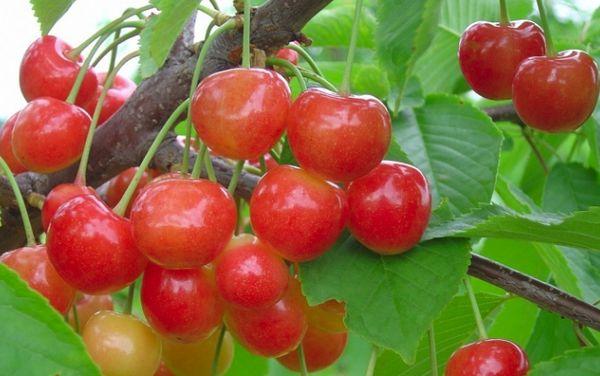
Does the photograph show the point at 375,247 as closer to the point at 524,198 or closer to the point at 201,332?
the point at 201,332

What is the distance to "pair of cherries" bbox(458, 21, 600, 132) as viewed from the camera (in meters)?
1.38

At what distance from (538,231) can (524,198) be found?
0.90m

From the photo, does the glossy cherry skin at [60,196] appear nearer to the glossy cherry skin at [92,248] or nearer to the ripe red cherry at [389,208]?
the glossy cherry skin at [92,248]

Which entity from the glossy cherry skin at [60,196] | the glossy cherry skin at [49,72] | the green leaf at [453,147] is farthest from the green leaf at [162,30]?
the green leaf at [453,147]

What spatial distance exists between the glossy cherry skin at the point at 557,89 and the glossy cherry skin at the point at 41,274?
697 mm

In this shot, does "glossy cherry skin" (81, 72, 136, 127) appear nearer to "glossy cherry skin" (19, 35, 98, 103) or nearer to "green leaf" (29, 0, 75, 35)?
"glossy cherry skin" (19, 35, 98, 103)

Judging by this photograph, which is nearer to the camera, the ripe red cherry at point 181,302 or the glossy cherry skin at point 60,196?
the ripe red cherry at point 181,302

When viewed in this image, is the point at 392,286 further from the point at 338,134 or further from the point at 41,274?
the point at 41,274

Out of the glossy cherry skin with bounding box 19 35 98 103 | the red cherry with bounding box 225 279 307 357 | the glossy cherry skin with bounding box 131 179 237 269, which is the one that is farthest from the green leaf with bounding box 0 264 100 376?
the glossy cherry skin with bounding box 19 35 98 103

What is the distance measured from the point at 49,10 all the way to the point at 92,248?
1.30ft

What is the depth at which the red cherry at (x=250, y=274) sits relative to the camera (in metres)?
1.24

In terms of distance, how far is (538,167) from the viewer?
8.73 ft

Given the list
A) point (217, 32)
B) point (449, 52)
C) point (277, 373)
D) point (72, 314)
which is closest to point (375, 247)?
point (217, 32)

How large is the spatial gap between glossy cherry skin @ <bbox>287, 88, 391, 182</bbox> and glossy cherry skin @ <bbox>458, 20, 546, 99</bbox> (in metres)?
0.30
